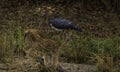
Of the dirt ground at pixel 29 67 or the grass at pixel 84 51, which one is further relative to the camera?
the grass at pixel 84 51

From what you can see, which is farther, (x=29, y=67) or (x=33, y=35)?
(x=33, y=35)

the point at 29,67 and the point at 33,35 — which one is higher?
the point at 33,35

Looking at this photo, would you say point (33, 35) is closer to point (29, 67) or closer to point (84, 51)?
point (29, 67)

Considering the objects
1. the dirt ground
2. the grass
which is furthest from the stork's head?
the grass

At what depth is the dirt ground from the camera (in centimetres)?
694

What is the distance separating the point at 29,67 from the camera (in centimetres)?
708

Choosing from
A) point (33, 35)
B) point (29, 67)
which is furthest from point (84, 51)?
point (29, 67)

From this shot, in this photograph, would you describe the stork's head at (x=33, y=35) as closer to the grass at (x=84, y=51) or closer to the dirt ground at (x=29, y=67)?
the dirt ground at (x=29, y=67)

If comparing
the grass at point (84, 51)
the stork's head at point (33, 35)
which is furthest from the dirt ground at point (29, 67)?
the stork's head at point (33, 35)

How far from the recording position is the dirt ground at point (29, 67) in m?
6.94

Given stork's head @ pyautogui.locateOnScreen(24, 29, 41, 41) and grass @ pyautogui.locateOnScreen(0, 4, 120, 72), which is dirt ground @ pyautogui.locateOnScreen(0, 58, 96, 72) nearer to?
grass @ pyautogui.locateOnScreen(0, 4, 120, 72)

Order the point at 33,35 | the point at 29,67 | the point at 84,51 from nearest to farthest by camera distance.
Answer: the point at 29,67, the point at 33,35, the point at 84,51

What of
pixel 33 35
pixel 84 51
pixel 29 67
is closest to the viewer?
pixel 29 67

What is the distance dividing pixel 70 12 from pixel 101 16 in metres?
0.89
